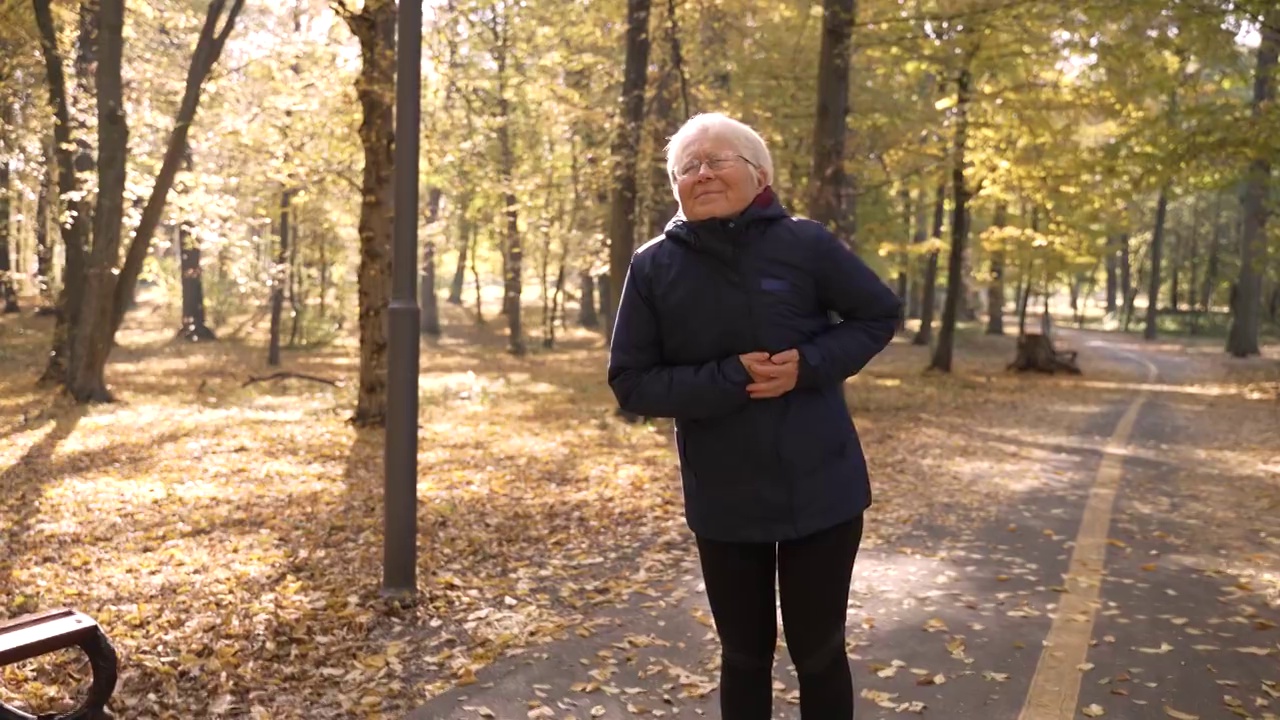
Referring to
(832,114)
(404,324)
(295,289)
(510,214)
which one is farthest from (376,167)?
(295,289)

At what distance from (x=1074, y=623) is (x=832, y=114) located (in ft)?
31.9

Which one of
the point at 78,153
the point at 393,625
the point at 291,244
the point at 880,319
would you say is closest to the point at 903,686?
the point at 880,319

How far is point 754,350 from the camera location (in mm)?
2984

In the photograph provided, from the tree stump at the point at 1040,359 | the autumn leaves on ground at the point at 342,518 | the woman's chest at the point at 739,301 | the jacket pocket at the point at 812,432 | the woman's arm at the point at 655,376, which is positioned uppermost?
the woman's chest at the point at 739,301

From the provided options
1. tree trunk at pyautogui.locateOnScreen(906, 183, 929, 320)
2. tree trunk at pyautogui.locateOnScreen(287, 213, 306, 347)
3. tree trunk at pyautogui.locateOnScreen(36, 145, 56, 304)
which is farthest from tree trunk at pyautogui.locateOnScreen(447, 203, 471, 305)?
tree trunk at pyautogui.locateOnScreen(906, 183, 929, 320)

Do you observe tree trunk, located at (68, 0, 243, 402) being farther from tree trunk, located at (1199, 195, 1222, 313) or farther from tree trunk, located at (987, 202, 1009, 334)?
tree trunk, located at (1199, 195, 1222, 313)

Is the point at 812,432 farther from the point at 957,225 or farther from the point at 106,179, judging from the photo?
the point at 957,225

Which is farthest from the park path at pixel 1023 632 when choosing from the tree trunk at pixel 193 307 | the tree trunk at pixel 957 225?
the tree trunk at pixel 193 307

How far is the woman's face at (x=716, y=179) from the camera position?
3.01 meters

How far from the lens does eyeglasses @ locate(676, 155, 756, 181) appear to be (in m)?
3.00

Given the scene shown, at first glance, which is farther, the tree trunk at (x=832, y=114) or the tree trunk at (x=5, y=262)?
the tree trunk at (x=5, y=262)

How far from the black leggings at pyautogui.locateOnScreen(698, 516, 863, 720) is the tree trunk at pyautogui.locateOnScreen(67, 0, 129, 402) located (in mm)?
12973

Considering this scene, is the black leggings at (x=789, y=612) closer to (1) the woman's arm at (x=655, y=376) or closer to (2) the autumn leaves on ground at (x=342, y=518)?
(1) the woman's arm at (x=655, y=376)

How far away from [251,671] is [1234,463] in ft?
34.9
